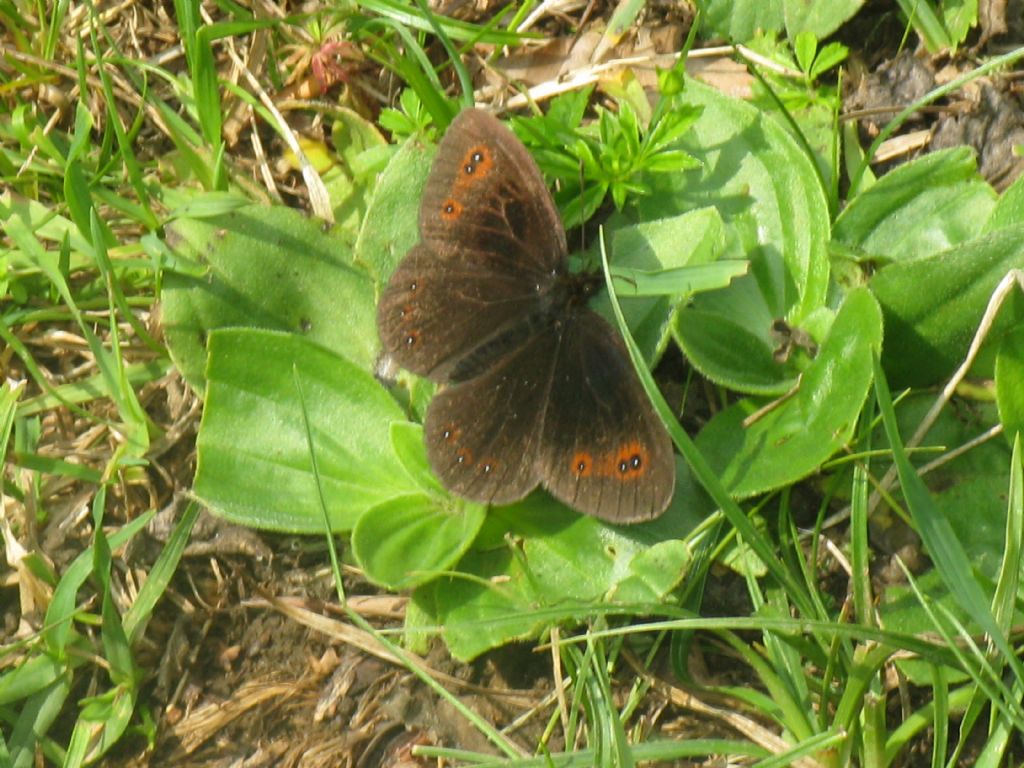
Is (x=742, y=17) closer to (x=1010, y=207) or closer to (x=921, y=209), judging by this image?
(x=921, y=209)

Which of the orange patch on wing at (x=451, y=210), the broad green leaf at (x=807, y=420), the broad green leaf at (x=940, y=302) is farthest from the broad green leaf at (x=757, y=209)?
the orange patch on wing at (x=451, y=210)

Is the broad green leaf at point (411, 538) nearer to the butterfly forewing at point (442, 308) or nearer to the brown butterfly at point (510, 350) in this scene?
the brown butterfly at point (510, 350)

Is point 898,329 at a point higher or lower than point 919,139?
lower

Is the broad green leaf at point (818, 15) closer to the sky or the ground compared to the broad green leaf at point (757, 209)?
closer to the sky

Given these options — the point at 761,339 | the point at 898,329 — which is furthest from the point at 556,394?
the point at 898,329

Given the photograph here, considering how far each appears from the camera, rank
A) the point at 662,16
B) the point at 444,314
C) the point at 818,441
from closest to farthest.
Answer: the point at 818,441 → the point at 444,314 → the point at 662,16

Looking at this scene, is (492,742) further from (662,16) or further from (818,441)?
(662,16)

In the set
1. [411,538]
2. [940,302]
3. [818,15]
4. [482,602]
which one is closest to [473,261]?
[411,538]
